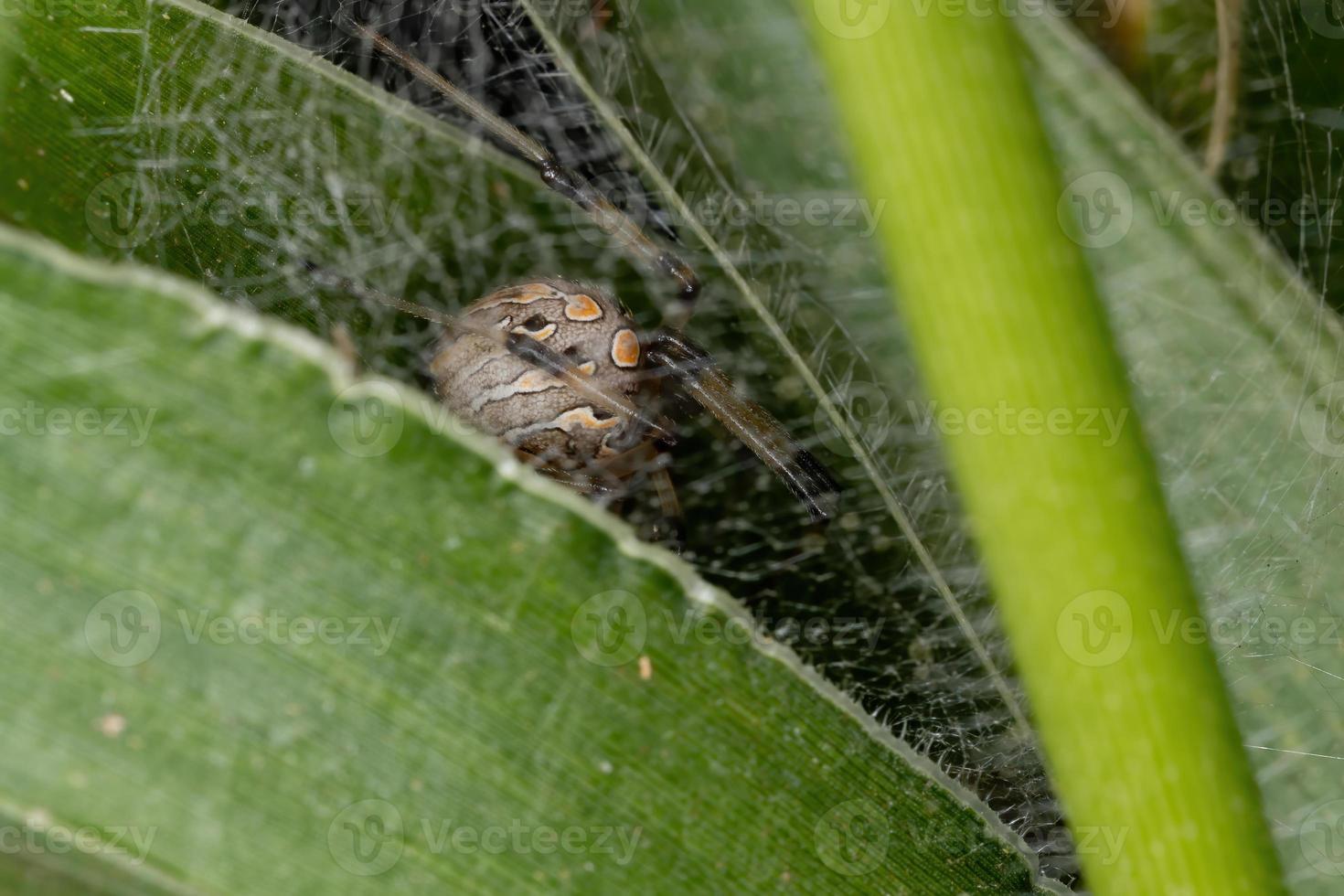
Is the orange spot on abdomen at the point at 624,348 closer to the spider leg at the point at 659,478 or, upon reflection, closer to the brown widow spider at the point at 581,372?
the brown widow spider at the point at 581,372

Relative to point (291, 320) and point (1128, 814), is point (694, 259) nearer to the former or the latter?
point (291, 320)

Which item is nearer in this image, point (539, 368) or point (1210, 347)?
point (1210, 347)

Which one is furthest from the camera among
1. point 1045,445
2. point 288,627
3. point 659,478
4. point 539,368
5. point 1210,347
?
point 659,478

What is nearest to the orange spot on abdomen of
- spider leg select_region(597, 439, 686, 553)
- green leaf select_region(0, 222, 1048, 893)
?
spider leg select_region(597, 439, 686, 553)

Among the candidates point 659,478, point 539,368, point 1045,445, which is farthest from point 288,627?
point 659,478

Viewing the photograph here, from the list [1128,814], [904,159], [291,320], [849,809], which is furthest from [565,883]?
[291,320]

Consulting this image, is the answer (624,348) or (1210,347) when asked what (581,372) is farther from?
(1210,347)
